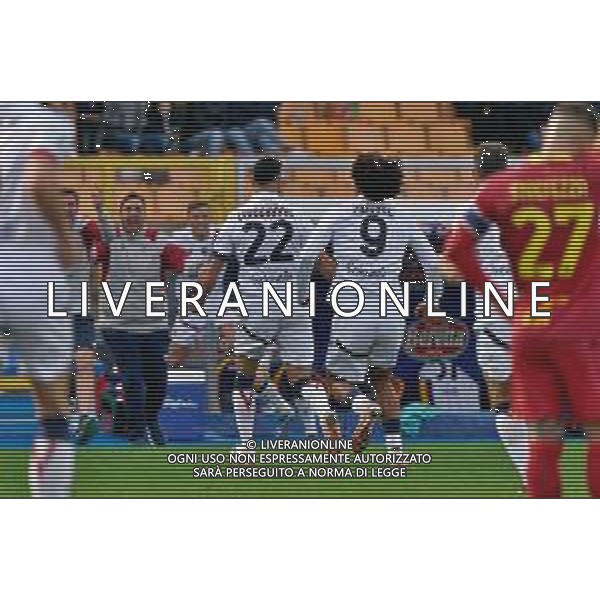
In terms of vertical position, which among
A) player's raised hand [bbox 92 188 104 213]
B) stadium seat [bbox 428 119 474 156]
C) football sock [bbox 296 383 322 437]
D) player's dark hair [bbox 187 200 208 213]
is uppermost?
stadium seat [bbox 428 119 474 156]

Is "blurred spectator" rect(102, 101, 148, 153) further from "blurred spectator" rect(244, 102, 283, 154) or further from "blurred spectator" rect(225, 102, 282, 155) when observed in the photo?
"blurred spectator" rect(244, 102, 283, 154)

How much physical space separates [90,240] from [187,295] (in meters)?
0.77

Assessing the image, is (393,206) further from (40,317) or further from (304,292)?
(40,317)

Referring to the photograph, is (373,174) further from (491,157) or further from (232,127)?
(232,127)

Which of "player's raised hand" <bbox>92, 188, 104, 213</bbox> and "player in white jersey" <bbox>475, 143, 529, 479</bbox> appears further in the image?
"player's raised hand" <bbox>92, 188, 104, 213</bbox>

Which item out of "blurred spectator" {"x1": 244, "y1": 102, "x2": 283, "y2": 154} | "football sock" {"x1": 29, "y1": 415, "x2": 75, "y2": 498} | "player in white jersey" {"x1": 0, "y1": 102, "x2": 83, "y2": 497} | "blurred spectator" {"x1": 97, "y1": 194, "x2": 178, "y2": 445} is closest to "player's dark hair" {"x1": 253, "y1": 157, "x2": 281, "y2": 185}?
"blurred spectator" {"x1": 244, "y1": 102, "x2": 283, "y2": 154}

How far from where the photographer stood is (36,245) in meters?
13.8

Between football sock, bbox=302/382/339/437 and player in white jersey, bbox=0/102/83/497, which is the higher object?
player in white jersey, bbox=0/102/83/497

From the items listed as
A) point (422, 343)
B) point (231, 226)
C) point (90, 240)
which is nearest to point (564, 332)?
point (422, 343)

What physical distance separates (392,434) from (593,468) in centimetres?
140

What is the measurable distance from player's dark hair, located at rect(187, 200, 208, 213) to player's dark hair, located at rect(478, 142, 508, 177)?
→ 190 cm

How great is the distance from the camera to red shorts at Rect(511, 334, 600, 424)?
13766 mm

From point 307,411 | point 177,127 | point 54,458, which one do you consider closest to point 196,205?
point 177,127

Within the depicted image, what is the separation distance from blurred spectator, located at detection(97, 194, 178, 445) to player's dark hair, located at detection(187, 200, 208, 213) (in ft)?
0.96
